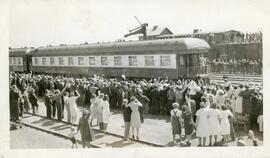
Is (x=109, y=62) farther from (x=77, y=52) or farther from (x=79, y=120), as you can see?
(x=79, y=120)

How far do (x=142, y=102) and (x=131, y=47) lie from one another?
0.32 metres

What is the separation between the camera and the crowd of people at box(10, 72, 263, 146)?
205 centimetres

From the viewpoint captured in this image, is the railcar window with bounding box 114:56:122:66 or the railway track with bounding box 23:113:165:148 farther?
the railcar window with bounding box 114:56:122:66

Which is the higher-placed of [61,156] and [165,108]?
[165,108]

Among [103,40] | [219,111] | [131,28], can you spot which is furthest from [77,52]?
[219,111]

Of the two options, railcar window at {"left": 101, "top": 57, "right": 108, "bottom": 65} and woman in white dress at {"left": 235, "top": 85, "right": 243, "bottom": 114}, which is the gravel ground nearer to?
railcar window at {"left": 101, "top": 57, "right": 108, "bottom": 65}

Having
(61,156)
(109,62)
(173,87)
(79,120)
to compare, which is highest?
(109,62)

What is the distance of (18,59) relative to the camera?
199 cm

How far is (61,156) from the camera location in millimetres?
2020

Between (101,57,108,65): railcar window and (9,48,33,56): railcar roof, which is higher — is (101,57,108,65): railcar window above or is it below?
below

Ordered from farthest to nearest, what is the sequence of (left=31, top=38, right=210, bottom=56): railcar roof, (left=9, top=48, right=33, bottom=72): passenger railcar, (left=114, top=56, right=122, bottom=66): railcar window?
1. (left=114, top=56, right=122, bottom=66): railcar window
2. (left=31, top=38, right=210, bottom=56): railcar roof
3. (left=9, top=48, right=33, bottom=72): passenger railcar

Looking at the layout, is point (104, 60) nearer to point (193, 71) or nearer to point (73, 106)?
point (73, 106)

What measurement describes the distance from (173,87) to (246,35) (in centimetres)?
46

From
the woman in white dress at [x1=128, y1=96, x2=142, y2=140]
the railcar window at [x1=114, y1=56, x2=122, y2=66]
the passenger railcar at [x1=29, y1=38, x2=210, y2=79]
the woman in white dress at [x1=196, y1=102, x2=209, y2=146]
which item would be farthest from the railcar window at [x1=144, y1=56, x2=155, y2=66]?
the woman in white dress at [x1=196, y1=102, x2=209, y2=146]
